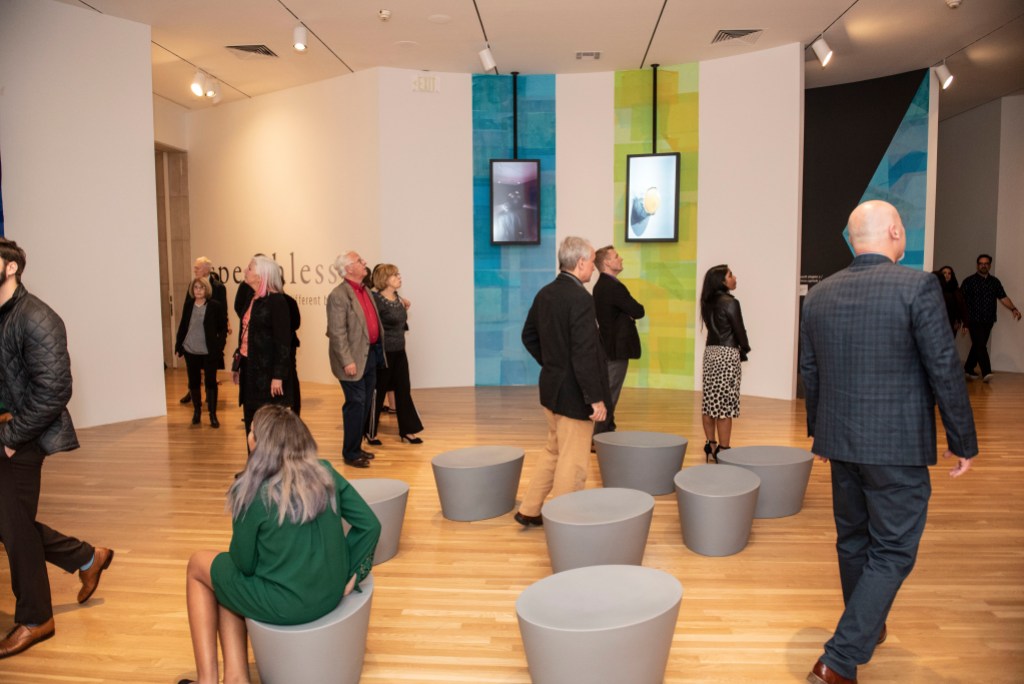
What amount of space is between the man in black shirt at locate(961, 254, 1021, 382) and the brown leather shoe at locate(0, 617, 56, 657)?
11545 millimetres

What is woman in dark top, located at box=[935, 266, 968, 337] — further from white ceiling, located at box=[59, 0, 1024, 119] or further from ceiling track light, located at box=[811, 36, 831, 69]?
ceiling track light, located at box=[811, 36, 831, 69]

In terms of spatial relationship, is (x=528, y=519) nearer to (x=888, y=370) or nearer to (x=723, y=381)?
(x=723, y=381)

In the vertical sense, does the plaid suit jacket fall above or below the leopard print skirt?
above

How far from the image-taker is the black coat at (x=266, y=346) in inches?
214

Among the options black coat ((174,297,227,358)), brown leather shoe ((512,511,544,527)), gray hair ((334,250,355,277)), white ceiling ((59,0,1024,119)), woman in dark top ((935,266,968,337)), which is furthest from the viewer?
woman in dark top ((935,266,968,337))

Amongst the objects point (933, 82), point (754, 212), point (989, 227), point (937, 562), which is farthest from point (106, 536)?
point (989, 227)

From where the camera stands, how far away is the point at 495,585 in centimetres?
393

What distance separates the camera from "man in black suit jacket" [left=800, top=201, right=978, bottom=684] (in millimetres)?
2723

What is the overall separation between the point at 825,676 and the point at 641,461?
7.99ft

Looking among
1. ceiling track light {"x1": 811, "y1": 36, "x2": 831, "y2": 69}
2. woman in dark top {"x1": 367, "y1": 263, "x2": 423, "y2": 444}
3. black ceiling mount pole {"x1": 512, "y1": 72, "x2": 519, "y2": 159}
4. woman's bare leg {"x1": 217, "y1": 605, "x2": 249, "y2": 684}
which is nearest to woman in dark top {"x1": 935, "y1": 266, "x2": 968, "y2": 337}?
ceiling track light {"x1": 811, "y1": 36, "x2": 831, "y2": 69}

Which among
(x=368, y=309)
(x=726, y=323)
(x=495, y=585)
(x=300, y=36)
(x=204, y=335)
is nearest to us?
(x=495, y=585)

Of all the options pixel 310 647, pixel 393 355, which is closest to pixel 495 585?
pixel 310 647

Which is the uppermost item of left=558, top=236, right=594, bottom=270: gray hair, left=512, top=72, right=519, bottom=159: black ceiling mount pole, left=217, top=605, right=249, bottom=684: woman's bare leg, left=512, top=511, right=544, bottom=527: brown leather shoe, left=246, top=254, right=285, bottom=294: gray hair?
left=512, top=72, right=519, bottom=159: black ceiling mount pole

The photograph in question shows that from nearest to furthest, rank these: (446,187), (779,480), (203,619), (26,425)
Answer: (203,619), (26,425), (779,480), (446,187)
